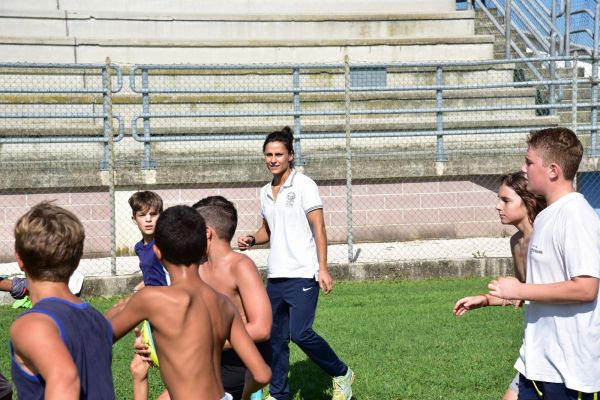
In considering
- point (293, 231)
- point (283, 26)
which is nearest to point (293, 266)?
point (293, 231)

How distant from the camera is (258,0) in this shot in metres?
19.4

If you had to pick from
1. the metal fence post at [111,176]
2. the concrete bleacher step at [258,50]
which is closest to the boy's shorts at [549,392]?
the metal fence post at [111,176]

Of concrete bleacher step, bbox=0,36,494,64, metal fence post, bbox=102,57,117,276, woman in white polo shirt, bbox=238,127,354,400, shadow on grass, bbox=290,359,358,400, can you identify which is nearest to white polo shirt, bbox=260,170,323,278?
woman in white polo shirt, bbox=238,127,354,400

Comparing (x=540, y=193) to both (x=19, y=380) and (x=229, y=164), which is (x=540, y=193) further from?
(x=229, y=164)

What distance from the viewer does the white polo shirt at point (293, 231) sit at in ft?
23.7

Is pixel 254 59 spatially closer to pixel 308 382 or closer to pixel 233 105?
pixel 233 105

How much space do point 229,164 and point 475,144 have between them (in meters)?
4.13

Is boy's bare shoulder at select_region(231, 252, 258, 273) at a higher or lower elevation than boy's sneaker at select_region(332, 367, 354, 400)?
higher

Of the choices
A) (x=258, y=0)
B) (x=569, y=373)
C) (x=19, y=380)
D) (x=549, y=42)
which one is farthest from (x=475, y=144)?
(x=19, y=380)

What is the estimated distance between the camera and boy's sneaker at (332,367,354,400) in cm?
708

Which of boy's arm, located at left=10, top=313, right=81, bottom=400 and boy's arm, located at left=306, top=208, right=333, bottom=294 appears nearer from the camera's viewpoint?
boy's arm, located at left=10, top=313, right=81, bottom=400

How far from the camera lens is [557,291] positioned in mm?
4332

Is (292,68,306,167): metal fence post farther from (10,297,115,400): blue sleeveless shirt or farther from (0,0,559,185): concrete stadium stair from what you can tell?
(10,297,115,400): blue sleeveless shirt

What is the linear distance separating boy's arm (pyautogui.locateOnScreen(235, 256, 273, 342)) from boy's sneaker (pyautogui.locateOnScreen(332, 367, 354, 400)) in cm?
216
